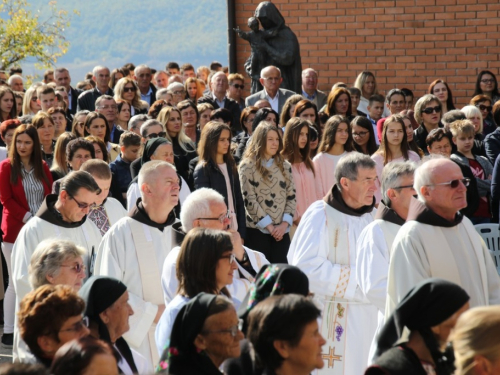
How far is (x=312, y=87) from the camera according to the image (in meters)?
14.2

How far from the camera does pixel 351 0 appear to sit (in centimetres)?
1562

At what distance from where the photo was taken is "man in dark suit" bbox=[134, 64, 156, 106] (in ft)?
48.7

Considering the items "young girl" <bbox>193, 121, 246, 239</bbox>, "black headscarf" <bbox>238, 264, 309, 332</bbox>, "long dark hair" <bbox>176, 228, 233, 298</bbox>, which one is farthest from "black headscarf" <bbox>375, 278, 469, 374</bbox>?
"young girl" <bbox>193, 121, 246, 239</bbox>

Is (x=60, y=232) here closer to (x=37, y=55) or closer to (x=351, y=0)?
(x=351, y=0)

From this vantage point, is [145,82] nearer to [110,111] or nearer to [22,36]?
[110,111]

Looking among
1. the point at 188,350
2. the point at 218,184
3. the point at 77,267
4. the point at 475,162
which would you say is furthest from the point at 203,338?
the point at 475,162

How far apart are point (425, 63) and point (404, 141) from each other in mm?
5505

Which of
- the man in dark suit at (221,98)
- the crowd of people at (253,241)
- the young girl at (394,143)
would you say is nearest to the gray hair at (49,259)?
the crowd of people at (253,241)

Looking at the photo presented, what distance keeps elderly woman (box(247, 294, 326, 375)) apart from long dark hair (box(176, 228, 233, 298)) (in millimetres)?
976

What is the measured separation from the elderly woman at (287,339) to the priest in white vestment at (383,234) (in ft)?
6.61

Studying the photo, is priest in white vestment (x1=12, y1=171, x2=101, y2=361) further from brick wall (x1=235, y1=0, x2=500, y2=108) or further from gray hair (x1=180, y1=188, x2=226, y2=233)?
brick wall (x1=235, y1=0, x2=500, y2=108)

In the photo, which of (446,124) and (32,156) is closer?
(32,156)

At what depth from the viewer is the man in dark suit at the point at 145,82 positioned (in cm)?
1484

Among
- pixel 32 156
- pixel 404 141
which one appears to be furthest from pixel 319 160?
pixel 32 156
